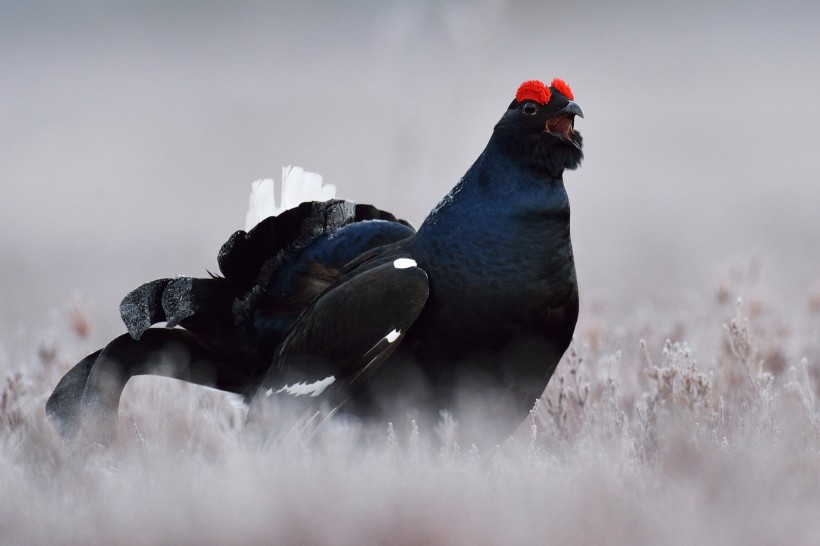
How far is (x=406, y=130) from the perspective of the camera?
671cm

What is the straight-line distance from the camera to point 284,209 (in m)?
4.35

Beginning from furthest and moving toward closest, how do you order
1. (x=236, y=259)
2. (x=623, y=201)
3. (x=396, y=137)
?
(x=623, y=201) < (x=396, y=137) < (x=236, y=259)

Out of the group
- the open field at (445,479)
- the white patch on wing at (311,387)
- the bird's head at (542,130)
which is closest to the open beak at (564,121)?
the bird's head at (542,130)

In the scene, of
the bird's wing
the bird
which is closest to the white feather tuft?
the bird

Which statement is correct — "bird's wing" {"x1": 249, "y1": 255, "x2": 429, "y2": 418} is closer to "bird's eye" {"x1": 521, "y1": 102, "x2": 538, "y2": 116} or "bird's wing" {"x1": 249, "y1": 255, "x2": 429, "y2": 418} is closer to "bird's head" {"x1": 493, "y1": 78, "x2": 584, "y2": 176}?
"bird's head" {"x1": 493, "y1": 78, "x2": 584, "y2": 176}

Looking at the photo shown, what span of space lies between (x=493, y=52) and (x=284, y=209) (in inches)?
110

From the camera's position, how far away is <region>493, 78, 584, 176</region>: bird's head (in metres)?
3.56

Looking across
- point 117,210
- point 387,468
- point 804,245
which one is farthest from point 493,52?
point 117,210

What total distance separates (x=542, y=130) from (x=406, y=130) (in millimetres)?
3189

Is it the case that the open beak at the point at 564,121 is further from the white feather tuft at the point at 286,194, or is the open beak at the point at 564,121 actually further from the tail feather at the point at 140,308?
the tail feather at the point at 140,308

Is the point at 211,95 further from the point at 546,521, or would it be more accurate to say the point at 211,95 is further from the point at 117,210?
the point at 546,521

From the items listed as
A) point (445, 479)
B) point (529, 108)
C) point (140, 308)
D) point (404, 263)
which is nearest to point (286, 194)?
point (140, 308)

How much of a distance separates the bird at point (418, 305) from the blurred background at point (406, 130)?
2.48m

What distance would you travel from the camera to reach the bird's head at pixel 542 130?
11.7ft
